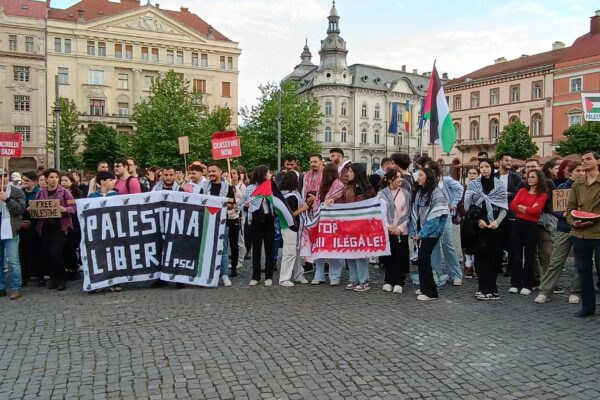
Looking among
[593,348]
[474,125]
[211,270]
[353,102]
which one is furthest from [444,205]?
[353,102]

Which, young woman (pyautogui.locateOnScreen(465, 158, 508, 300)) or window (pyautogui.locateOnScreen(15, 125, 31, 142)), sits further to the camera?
window (pyautogui.locateOnScreen(15, 125, 31, 142))

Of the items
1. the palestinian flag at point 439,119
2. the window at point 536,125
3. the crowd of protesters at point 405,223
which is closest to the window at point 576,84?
the window at point 536,125

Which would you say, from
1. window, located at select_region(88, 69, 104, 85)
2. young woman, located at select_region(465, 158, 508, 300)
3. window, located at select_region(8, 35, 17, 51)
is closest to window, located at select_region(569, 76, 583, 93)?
window, located at select_region(88, 69, 104, 85)

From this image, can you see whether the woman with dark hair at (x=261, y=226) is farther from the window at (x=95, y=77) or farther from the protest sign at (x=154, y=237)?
the window at (x=95, y=77)

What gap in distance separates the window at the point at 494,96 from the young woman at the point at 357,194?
65464mm

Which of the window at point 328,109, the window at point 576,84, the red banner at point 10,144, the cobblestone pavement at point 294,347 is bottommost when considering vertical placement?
the cobblestone pavement at point 294,347

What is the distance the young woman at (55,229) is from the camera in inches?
350

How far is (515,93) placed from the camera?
66438mm

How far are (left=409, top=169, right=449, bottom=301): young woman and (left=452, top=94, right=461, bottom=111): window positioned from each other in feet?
228

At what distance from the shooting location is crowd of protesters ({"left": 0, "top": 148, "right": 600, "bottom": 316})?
7.95 meters

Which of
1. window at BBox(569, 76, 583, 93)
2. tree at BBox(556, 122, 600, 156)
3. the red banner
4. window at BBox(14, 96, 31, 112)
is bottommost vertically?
the red banner

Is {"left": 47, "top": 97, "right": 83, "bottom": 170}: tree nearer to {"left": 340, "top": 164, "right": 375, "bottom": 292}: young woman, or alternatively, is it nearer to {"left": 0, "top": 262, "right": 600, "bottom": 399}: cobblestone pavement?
{"left": 0, "top": 262, "right": 600, "bottom": 399}: cobblestone pavement

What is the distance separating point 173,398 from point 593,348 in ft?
14.6

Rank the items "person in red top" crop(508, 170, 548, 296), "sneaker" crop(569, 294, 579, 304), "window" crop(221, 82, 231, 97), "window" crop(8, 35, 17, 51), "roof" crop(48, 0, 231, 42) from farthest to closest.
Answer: "window" crop(221, 82, 231, 97) < "roof" crop(48, 0, 231, 42) < "window" crop(8, 35, 17, 51) < "person in red top" crop(508, 170, 548, 296) < "sneaker" crop(569, 294, 579, 304)
